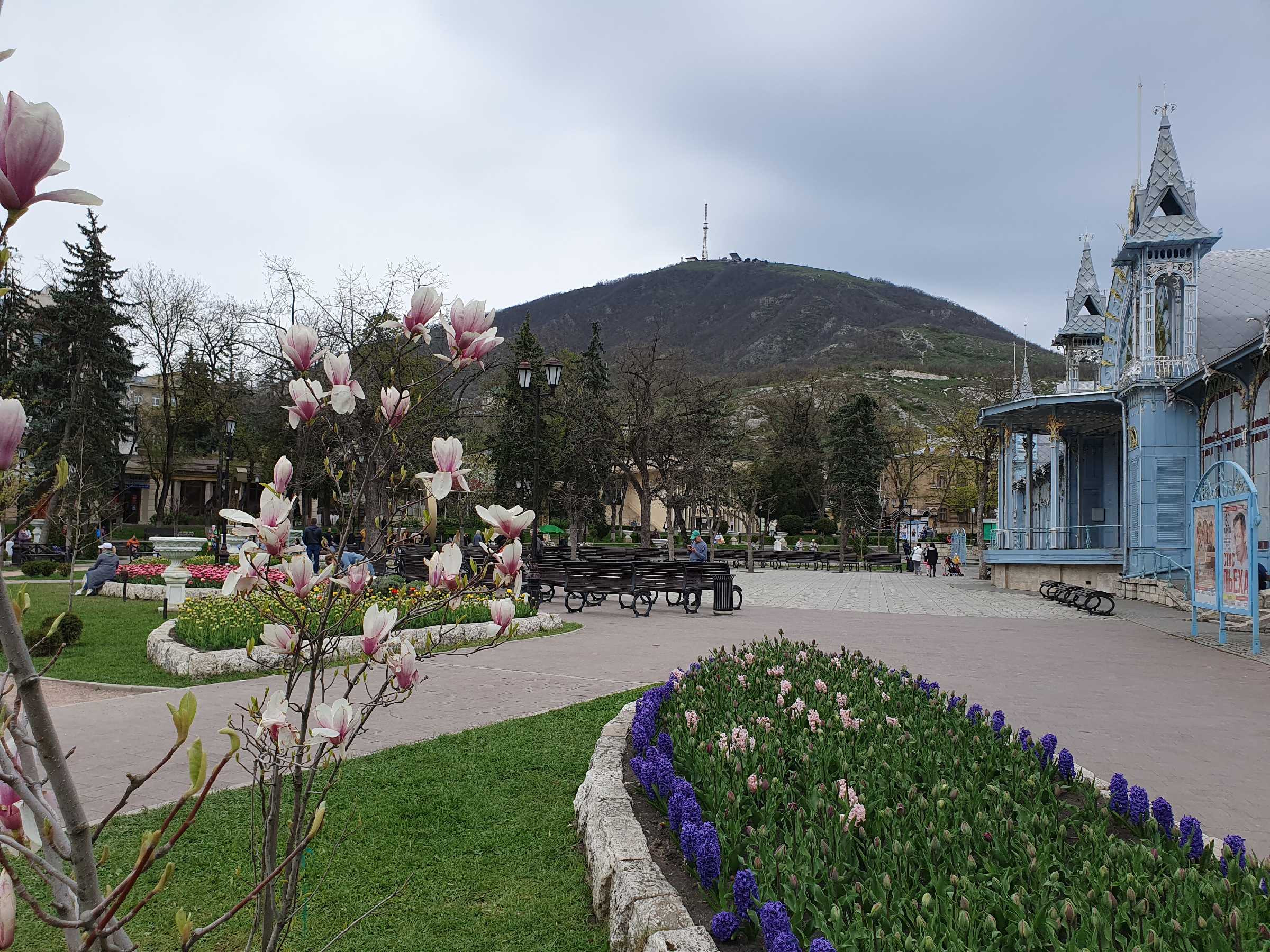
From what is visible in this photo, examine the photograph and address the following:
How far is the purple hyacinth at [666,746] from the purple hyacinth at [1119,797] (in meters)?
2.12

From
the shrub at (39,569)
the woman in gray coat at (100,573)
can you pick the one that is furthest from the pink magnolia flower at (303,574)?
the shrub at (39,569)

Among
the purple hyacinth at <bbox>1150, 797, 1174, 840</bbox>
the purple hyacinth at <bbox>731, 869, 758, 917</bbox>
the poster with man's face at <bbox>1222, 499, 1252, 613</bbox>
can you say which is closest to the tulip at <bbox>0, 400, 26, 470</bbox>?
the purple hyacinth at <bbox>731, 869, 758, 917</bbox>

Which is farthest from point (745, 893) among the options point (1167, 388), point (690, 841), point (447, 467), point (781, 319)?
point (781, 319)

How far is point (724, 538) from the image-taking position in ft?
188

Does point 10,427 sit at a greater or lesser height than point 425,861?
greater

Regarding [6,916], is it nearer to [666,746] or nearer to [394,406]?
[394,406]

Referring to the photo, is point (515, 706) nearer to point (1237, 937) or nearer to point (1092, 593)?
point (1237, 937)

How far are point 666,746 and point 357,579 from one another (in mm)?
2748

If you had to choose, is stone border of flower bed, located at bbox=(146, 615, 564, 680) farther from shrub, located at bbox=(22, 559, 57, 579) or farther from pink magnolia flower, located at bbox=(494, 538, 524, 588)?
shrub, located at bbox=(22, 559, 57, 579)

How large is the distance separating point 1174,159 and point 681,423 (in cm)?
1757

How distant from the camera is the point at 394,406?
2.52 meters

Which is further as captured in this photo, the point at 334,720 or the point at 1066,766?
the point at 1066,766

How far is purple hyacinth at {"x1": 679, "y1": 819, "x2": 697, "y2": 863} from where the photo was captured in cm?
339

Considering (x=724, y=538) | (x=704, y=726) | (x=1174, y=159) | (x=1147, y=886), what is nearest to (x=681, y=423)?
(x=1174, y=159)
